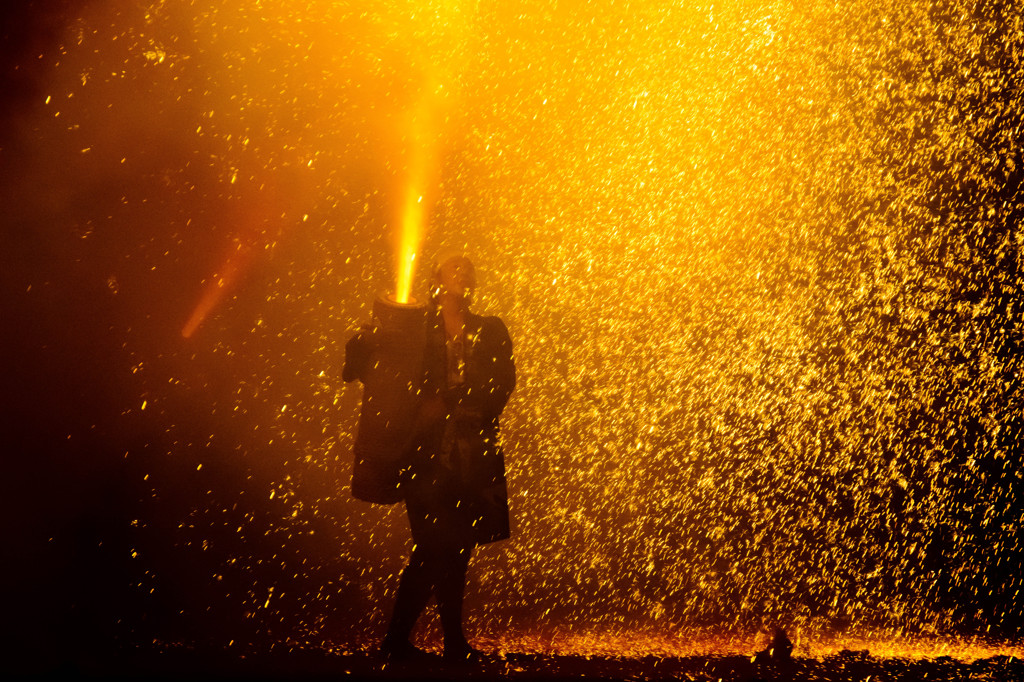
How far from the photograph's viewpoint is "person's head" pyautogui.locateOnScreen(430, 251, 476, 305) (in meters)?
3.21

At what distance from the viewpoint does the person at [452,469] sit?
123 inches

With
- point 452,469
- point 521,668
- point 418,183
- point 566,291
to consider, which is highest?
point 418,183

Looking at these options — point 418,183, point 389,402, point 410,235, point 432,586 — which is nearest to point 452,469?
point 389,402

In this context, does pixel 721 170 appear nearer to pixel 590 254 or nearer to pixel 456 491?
pixel 590 254

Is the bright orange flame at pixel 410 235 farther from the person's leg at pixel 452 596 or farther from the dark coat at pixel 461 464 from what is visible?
the person's leg at pixel 452 596

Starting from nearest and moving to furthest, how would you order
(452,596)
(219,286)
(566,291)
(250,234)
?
(452,596)
(219,286)
(250,234)
(566,291)

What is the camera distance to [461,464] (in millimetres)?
3104

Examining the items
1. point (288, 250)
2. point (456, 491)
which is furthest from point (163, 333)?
point (456, 491)

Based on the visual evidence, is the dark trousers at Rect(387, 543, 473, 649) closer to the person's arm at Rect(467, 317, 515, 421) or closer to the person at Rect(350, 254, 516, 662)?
the person at Rect(350, 254, 516, 662)

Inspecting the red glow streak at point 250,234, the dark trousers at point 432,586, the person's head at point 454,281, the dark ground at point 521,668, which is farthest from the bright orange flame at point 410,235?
the dark ground at point 521,668

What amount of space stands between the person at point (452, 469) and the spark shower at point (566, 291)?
875 millimetres

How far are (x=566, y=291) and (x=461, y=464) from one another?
80.4 inches

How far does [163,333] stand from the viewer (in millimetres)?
3904

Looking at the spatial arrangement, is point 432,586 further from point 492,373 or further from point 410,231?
point 410,231
